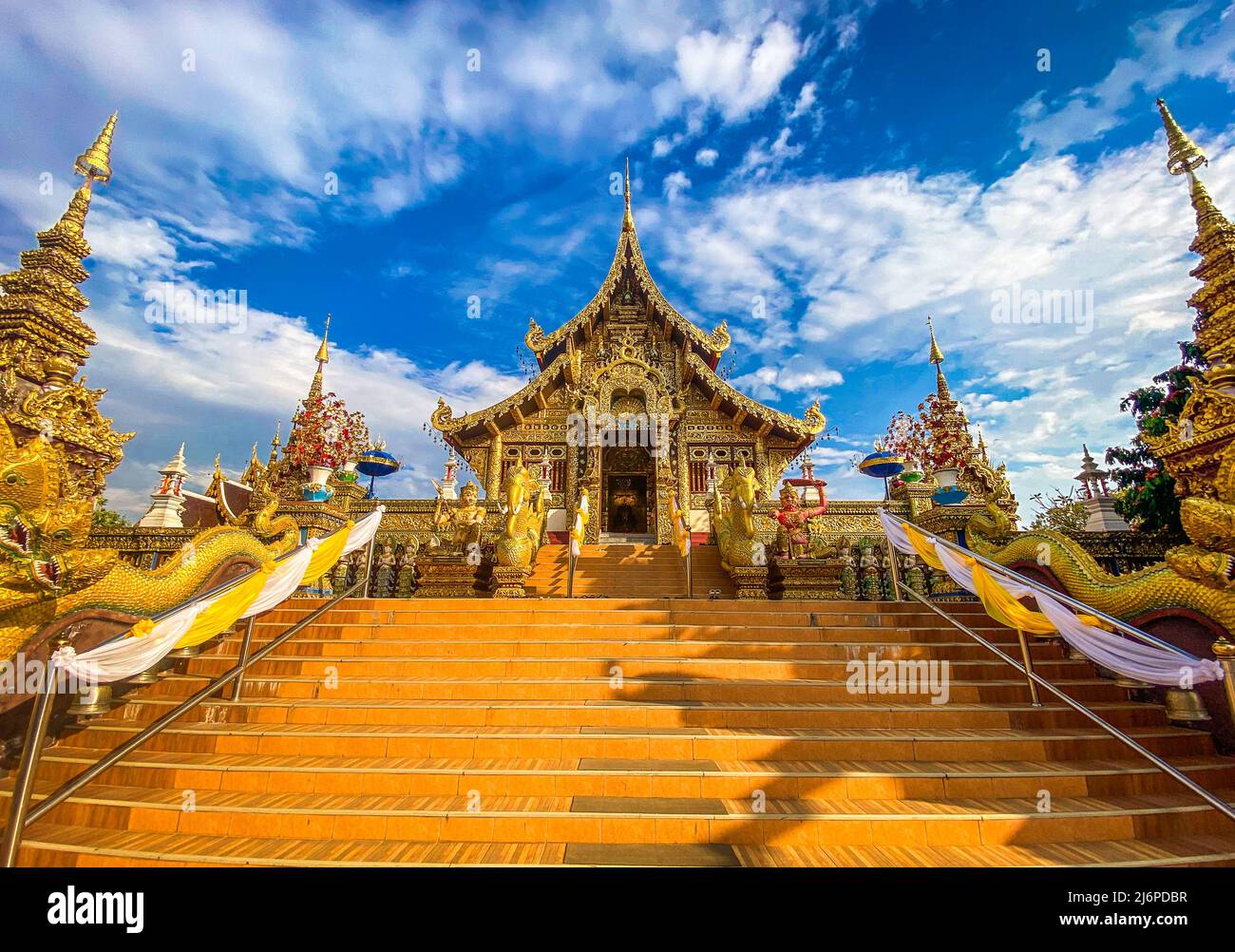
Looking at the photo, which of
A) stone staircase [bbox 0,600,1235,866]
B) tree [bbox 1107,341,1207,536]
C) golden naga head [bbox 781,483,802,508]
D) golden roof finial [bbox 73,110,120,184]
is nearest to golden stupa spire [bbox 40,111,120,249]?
golden roof finial [bbox 73,110,120,184]

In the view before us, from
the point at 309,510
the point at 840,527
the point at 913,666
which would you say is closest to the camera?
the point at 913,666

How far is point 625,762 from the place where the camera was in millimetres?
3672

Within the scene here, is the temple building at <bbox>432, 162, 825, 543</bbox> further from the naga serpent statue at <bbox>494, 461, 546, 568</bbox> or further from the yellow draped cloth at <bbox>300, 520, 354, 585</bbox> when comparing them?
the yellow draped cloth at <bbox>300, 520, 354, 585</bbox>

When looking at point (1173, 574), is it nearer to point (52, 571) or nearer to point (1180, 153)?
point (1180, 153)

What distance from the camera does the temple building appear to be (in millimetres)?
15383

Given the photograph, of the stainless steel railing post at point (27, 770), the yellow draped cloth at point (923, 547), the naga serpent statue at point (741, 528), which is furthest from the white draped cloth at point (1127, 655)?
the stainless steel railing post at point (27, 770)

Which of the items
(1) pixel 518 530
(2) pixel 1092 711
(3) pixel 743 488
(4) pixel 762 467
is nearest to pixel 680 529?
(3) pixel 743 488

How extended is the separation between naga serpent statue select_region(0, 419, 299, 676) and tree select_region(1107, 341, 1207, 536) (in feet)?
46.4

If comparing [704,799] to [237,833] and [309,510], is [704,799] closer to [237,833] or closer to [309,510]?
[237,833]

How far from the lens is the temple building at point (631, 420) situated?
50.5 feet

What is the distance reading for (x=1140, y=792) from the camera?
11.9 ft
